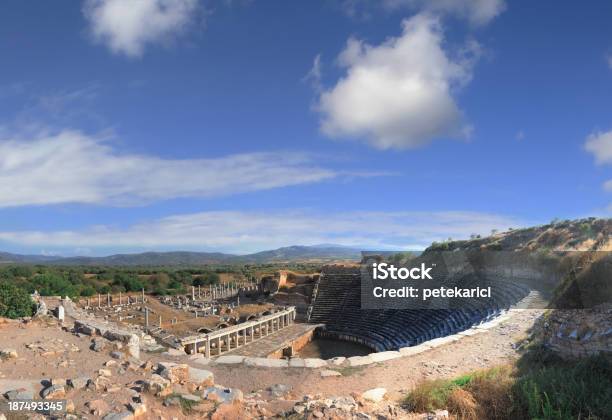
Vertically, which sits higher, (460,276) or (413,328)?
(460,276)

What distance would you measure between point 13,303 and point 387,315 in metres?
21.8

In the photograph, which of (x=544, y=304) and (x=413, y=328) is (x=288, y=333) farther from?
(x=544, y=304)

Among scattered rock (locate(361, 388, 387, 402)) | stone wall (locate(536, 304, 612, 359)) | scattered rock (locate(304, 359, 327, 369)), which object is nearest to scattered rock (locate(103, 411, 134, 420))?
scattered rock (locate(361, 388, 387, 402))

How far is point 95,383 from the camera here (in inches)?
255

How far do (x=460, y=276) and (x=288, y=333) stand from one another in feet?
42.3

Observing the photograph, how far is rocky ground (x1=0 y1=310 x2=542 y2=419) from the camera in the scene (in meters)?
6.00

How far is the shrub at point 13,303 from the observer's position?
53.2ft

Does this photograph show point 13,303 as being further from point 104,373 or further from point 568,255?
point 568,255

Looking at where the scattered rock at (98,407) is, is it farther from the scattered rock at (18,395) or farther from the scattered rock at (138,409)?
the scattered rock at (18,395)

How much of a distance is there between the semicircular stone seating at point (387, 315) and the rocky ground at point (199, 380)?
6576mm

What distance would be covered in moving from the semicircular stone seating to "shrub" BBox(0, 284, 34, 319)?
58.4 feet

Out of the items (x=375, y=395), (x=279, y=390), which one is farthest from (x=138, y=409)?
(x=375, y=395)

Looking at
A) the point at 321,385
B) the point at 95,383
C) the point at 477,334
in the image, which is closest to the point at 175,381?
the point at 95,383

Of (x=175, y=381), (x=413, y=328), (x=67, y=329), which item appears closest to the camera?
(x=175, y=381)
